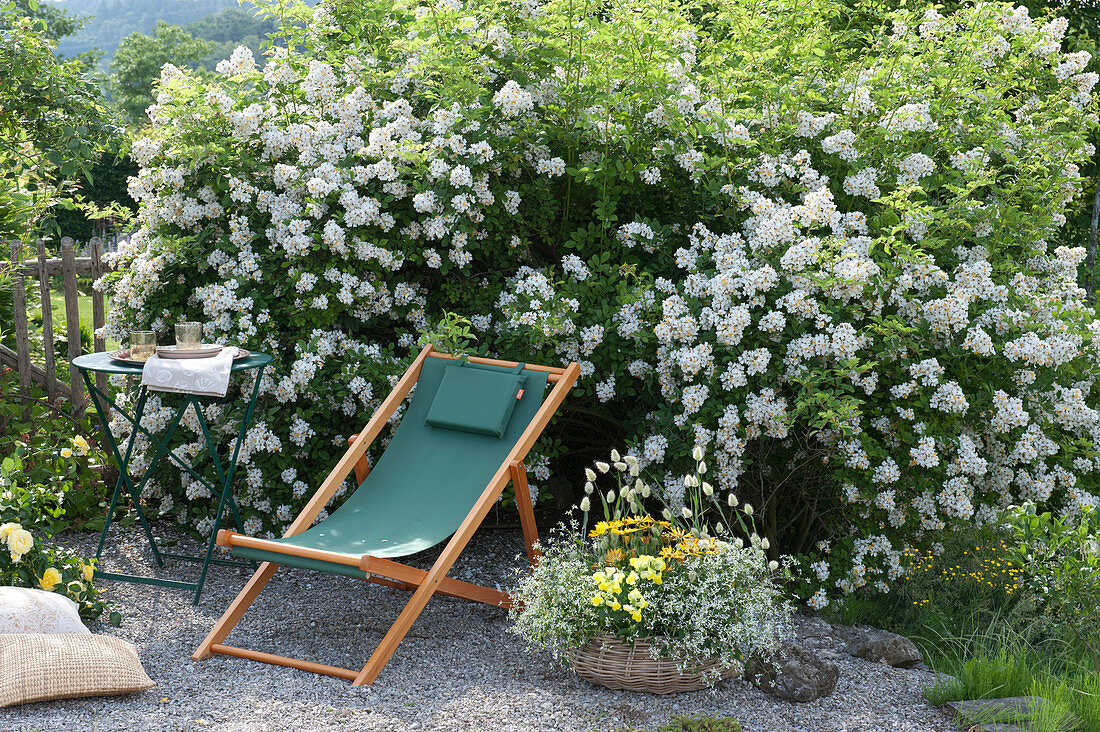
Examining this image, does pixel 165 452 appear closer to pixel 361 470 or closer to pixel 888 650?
pixel 361 470

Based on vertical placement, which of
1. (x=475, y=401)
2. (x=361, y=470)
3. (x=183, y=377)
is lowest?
(x=361, y=470)

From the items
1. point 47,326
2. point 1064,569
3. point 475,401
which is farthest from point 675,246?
point 47,326

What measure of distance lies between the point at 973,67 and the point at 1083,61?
0.85 metres

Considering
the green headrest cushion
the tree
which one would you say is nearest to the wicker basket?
the green headrest cushion

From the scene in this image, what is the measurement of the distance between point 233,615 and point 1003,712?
2.56m

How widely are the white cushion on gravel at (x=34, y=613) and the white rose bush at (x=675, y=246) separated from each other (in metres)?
1.17

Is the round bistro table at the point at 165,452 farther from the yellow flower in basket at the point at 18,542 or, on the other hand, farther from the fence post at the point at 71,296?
the fence post at the point at 71,296

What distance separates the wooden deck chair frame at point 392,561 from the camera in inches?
117

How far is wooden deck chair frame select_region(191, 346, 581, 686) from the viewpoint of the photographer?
2975 mm

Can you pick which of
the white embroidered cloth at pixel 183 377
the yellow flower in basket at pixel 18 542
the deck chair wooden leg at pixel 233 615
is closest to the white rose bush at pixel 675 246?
the white embroidered cloth at pixel 183 377

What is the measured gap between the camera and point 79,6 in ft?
564

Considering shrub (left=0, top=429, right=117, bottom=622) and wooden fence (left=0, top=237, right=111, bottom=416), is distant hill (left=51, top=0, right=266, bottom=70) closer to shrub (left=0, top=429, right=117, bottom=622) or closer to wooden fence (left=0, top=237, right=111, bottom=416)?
wooden fence (left=0, top=237, right=111, bottom=416)

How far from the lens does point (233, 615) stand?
3254mm

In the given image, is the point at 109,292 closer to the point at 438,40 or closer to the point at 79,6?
the point at 438,40
